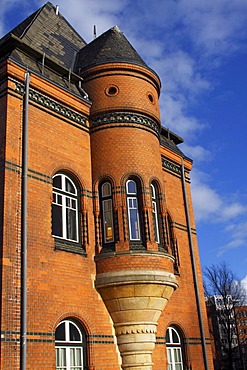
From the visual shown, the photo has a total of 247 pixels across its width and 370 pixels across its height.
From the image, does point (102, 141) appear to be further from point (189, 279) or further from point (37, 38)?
point (189, 279)

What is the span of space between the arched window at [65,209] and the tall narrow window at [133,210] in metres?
1.52

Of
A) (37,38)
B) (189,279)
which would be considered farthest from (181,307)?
(37,38)

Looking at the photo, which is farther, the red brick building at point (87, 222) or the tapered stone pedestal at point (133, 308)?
the tapered stone pedestal at point (133, 308)

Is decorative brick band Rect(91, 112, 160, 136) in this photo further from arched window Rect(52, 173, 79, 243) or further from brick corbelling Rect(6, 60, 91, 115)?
arched window Rect(52, 173, 79, 243)

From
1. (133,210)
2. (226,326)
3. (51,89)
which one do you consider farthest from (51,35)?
(226,326)

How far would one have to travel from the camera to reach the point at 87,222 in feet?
40.5

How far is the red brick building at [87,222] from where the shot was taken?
10.1m

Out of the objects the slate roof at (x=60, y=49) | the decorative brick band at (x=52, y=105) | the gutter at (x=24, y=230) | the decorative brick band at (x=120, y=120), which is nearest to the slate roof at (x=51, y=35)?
the slate roof at (x=60, y=49)

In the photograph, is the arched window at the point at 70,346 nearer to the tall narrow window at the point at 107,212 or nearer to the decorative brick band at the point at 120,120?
the tall narrow window at the point at 107,212

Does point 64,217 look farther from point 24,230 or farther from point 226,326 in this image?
point 226,326

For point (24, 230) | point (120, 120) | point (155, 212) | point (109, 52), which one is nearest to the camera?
point (24, 230)

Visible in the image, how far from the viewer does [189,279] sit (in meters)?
15.7

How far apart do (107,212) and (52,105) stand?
136 inches

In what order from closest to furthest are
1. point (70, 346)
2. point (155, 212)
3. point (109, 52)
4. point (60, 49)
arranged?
point (70, 346) → point (155, 212) → point (109, 52) → point (60, 49)
